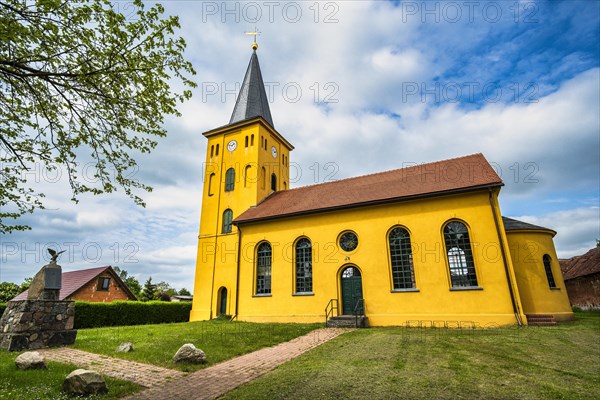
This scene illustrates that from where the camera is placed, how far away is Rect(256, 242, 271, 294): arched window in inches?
729

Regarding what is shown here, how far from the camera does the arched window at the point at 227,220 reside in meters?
21.9

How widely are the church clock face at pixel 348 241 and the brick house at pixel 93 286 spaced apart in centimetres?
2190

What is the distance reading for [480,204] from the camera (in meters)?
14.4

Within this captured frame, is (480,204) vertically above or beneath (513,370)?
above

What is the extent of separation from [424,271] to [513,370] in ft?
26.3

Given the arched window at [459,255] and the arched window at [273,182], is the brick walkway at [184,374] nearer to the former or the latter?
the arched window at [459,255]

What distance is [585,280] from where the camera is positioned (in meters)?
27.1

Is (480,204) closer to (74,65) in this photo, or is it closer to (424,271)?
(424,271)

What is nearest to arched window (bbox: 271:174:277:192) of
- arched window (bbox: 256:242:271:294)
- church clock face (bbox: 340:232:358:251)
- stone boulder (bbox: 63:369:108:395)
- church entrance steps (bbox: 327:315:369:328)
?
arched window (bbox: 256:242:271:294)

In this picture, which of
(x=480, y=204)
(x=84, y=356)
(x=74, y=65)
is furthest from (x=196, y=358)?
(x=480, y=204)

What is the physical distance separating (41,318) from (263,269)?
10.6m

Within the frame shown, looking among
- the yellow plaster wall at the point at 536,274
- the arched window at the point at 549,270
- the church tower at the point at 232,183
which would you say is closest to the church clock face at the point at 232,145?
the church tower at the point at 232,183

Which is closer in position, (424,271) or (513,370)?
(513,370)

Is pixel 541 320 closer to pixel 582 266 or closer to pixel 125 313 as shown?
pixel 582 266
